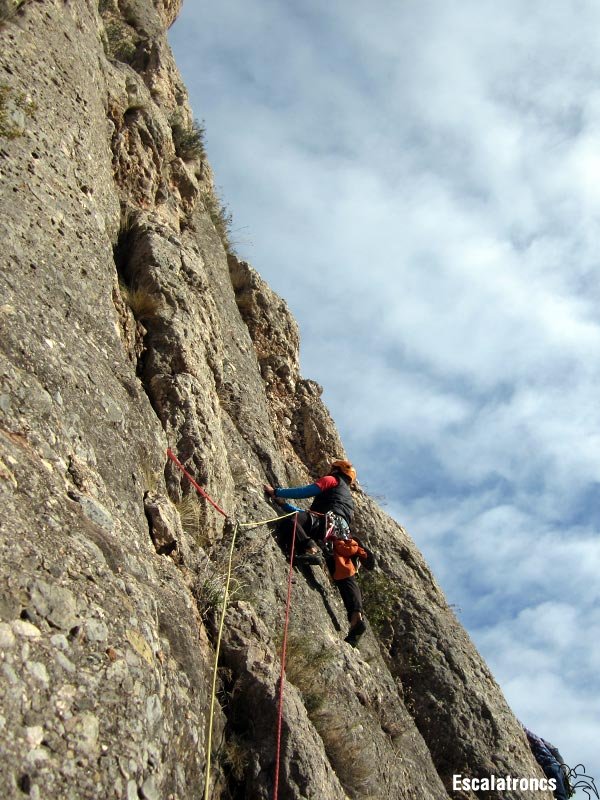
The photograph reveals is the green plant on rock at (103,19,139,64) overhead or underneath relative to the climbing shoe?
overhead

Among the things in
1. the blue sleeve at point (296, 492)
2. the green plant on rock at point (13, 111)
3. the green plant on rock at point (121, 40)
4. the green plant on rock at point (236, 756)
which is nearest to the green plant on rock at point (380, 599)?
the blue sleeve at point (296, 492)

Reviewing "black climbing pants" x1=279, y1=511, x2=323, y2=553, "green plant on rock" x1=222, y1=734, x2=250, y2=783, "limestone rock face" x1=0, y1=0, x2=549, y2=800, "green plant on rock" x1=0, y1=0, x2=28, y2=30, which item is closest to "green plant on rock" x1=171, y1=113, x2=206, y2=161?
"limestone rock face" x1=0, y1=0, x2=549, y2=800

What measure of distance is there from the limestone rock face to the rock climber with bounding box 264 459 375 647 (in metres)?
0.27

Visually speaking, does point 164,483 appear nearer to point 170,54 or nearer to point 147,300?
point 147,300

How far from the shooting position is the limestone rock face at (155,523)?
375cm

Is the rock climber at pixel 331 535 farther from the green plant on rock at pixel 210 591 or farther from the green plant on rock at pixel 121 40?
the green plant on rock at pixel 121 40

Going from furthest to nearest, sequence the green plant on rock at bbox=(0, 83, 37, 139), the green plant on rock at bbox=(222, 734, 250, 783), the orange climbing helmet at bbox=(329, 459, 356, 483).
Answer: the orange climbing helmet at bbox=(329, 459, 356, 483) → the green plant on rock at bbox=(0, 83, 37, 139) → the green plant on rock at bbox=(222, 734, 250, 783)

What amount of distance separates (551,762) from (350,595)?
431 cm

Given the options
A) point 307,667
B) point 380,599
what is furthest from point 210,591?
point 380,599

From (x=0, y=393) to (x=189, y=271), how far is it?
5.11m

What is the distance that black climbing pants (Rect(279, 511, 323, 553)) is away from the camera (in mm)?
8555

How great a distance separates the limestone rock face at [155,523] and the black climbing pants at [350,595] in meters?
0.27

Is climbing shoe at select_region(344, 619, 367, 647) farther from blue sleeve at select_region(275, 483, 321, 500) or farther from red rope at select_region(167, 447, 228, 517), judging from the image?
red rope at select_region(167, 447, 228, 517)

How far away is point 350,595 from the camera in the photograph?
8.85 m
